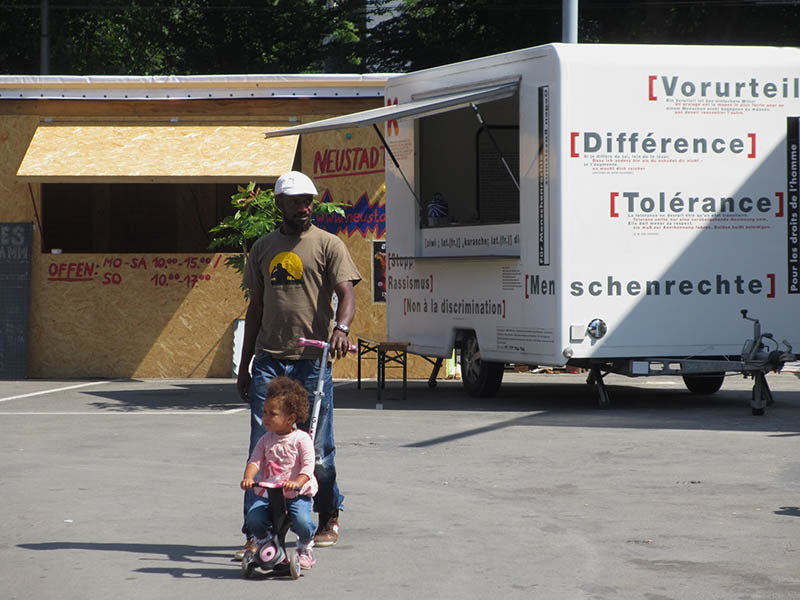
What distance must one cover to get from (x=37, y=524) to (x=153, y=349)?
1138cm

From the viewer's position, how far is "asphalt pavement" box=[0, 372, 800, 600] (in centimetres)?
637

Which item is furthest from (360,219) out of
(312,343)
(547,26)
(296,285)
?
(547,26)

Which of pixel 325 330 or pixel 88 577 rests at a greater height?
pixel 325 330

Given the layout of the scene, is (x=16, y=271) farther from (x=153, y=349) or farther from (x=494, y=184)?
(x=494, y=184)

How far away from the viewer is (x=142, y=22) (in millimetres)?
39938

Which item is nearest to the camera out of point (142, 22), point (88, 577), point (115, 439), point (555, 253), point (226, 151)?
point (88, 577)

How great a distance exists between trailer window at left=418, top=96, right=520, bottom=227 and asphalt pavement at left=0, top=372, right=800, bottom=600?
2166 mm

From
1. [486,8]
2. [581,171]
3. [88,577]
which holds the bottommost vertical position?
[88,577]

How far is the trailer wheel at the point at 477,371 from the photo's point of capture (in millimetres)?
15023

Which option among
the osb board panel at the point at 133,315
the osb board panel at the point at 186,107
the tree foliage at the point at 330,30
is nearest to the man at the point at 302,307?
the osb board panel at the point at 186,107

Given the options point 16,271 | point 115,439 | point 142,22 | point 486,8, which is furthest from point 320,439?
point 142,22

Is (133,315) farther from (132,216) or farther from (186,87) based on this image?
(186,87)

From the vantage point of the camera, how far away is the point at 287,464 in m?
6.57

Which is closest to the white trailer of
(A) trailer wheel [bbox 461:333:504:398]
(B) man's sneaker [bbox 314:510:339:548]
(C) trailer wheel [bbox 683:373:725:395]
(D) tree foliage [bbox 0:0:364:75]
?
(A) trailer wheel [bbox 461:333:504:398]
